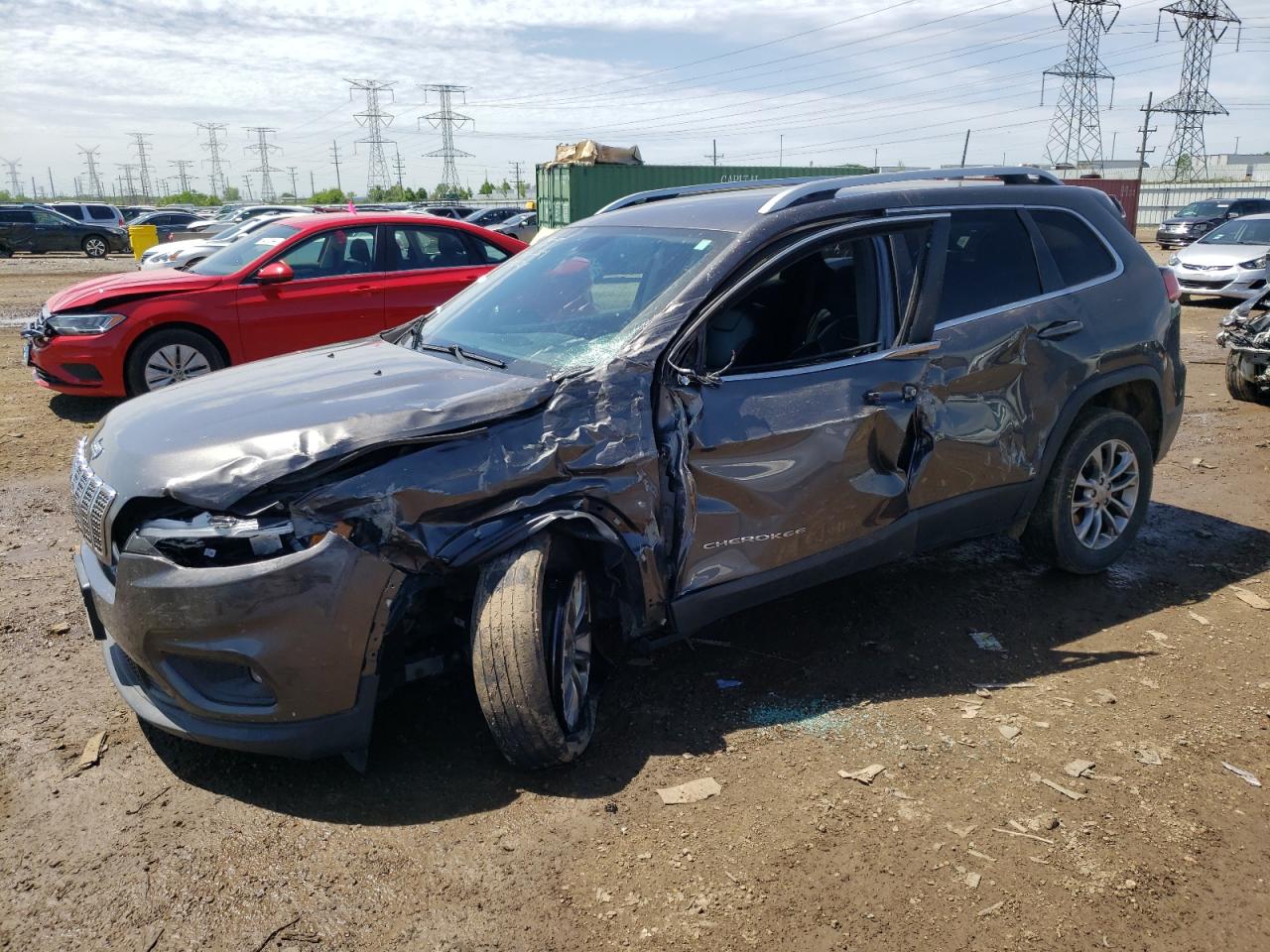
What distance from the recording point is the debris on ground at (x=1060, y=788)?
10.4 ft

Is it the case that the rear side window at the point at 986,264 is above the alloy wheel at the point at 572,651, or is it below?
above

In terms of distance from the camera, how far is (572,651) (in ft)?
10.8

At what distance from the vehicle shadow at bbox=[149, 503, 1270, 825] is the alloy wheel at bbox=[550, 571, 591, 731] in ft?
0.71

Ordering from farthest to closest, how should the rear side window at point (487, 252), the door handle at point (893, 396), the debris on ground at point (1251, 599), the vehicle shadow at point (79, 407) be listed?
the rear side window at point (487, 252) → the vehicle shadow at point (79, 407) → the debris on ground at point (1251, 599) → the door handle at point (893, 396)

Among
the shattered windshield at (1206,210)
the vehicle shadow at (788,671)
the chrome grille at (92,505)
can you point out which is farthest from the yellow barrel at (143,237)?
the shattered windshield at (1206,210)

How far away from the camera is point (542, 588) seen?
10.4ft

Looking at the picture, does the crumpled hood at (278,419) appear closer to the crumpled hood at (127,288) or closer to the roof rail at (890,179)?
the roof rail at (890,179)

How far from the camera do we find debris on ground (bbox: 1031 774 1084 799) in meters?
3.16

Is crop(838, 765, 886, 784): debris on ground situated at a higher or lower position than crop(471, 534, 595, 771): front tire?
lower

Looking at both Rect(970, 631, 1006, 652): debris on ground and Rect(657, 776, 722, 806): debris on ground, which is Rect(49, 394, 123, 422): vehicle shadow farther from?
Rect(970, 631, 1006, 652): debris on ground

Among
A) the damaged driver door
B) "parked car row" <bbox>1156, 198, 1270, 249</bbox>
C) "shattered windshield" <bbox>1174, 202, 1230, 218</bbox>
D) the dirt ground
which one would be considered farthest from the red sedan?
"shattered windshield" <bbox>1174, 202, 1230, 218</bbox>

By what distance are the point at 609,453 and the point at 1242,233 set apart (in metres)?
18.1

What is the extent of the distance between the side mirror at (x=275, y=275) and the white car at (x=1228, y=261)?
1432cm

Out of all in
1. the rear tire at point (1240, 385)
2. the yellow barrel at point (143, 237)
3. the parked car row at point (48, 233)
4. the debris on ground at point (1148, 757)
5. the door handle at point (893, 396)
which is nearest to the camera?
the debris on ground at point (1148, 757)
